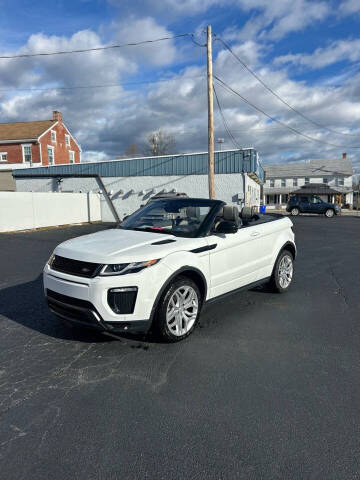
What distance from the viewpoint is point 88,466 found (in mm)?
2047

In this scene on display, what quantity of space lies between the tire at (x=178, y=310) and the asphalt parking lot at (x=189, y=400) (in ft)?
0.51

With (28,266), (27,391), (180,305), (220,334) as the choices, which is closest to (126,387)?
(27,391)

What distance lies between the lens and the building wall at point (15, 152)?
122 feet

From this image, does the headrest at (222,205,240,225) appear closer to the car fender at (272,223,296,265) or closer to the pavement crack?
the car fender at (272,223,296,265)

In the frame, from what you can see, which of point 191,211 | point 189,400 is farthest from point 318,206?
point 189,400

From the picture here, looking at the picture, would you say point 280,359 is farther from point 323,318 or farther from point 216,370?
point 323,318

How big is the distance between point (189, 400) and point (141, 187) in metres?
23.9

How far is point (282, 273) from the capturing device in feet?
18.8

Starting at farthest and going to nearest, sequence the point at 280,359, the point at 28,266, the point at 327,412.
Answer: the point at 28,266 < the point at 280,359 < the point at 327,412

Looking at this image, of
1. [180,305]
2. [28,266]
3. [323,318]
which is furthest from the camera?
[28,266]

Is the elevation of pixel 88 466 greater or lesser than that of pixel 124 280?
lesser

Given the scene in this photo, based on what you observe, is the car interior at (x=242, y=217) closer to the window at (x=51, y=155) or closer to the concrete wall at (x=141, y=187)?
the concrete wall at (x=141, y=187)

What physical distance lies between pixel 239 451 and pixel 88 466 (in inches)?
37.6

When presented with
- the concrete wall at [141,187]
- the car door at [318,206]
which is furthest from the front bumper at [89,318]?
the car door at [318,206]
